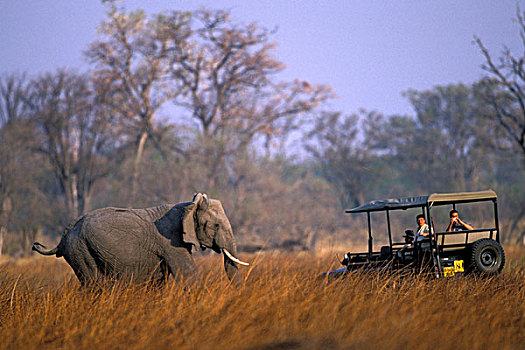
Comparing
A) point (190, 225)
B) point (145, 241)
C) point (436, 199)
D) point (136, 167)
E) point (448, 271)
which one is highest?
point (136, 167)

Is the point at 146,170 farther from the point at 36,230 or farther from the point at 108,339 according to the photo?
the point at 108,339

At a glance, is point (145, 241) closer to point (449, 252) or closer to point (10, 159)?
point (449, 252)

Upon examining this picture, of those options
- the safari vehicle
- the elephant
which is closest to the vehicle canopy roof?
the safari vehicle

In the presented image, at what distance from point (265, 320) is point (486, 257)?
16.3 ft

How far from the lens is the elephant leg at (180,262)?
31.5 ft

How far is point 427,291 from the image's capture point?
333 inches

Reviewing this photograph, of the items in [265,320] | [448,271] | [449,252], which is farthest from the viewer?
[449,252]

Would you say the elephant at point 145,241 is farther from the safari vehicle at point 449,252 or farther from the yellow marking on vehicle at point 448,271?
the yellow marking on vehicle at point 448,271

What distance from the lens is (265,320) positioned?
6.71 meters

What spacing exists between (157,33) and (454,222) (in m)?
23.7

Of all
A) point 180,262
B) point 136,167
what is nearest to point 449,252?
point 180,262

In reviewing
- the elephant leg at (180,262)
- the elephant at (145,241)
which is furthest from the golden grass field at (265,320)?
the elephant leg at (180,262)

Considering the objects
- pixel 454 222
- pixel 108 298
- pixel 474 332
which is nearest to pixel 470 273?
pixel 454 222

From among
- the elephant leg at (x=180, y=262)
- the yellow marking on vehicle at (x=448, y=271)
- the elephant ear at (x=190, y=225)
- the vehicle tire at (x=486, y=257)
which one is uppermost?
the elephant ear at (x=190, y=225)
